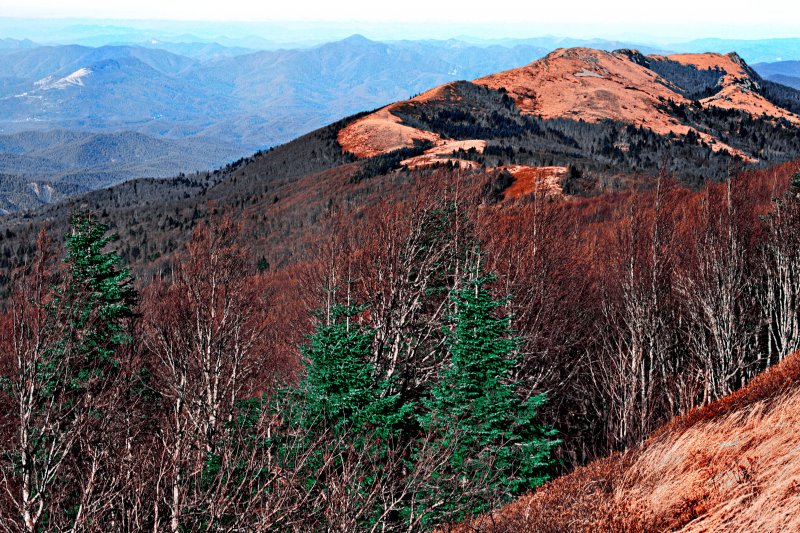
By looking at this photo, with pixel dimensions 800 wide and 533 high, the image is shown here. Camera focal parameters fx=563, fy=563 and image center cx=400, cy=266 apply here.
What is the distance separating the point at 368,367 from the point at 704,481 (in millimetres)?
9730

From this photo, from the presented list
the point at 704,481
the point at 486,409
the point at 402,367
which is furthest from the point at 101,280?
the point at 704,481

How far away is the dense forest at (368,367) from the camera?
10.4m

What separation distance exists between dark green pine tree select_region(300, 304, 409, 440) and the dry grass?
4.24 meters

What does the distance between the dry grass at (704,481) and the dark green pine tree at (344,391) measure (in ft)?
13.9

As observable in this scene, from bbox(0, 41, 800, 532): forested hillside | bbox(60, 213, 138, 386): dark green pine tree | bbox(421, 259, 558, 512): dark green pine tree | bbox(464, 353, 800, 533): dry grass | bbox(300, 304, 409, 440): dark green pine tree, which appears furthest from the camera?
bbox(60, 213, 138, 386): dark green pine tree

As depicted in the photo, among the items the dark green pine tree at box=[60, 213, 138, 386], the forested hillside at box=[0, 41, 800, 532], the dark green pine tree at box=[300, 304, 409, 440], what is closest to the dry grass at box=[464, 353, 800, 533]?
the forested hillside at box=[0, 41, 800, 532]

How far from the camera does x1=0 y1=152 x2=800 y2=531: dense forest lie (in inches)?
411

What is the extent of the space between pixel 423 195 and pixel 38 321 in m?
14.9

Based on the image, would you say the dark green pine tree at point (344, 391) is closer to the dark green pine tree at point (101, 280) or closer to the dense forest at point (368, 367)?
the dense forest at point (368, 367)

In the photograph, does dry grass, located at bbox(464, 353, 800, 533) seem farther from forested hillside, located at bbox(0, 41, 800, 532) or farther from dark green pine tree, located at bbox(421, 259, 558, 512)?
dark green pine tree, located at bbox(421, 259, 558, 512)

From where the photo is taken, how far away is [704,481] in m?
9.64

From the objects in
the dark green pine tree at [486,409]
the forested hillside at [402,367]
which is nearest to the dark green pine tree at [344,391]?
the forested hillside at [402,367]

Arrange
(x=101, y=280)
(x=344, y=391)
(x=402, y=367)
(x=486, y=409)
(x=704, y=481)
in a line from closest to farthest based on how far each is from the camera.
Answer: (x=704, y=481)
(x=486, y=409)
(x=344, y=391)
(x=101, y=280)
(x=402, y=367)

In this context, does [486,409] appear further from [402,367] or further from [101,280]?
[101,280]
